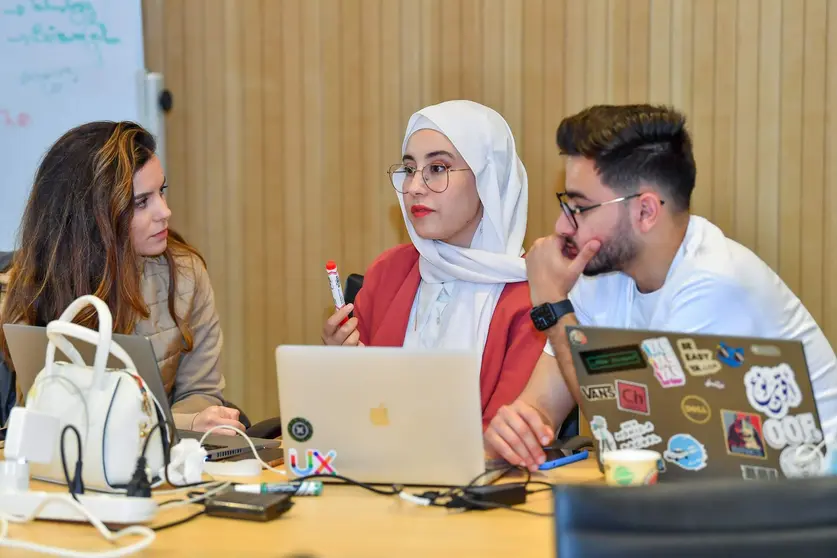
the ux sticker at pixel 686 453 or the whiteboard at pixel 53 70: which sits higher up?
the whiteboard at pixel 53 70

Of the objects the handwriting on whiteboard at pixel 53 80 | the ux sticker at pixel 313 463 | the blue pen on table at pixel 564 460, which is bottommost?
the blue pen on table at pixel 564 460

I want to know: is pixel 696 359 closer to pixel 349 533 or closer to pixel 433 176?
pixel 349 533

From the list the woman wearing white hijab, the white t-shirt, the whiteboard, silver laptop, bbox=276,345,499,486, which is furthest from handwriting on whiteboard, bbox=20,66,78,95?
the white t-shirt

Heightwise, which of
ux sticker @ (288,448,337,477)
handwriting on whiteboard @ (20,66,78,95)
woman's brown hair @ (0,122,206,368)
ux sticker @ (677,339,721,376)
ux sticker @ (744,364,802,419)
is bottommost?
ux sticker @ (288,448,337,477)

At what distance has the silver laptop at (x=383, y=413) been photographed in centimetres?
138

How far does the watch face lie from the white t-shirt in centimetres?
19

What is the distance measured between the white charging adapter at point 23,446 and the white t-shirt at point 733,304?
1.07 meters

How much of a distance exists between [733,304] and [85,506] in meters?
1.12

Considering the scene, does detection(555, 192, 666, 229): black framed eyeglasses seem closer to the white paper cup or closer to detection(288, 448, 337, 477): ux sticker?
the white paper cup

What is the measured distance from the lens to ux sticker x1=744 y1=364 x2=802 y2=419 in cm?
123

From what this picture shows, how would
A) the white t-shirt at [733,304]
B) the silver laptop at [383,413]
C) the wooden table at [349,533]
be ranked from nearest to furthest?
the wooden table at [349,533] < the silver laptop at [383,413] < the white t-shirt at [733,304]

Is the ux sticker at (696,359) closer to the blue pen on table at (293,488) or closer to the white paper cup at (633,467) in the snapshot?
the white paper cup at (633,467)

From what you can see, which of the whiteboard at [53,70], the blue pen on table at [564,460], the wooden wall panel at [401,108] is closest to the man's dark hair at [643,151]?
the blue pen on table at [564,460]

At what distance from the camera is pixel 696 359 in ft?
4.20
